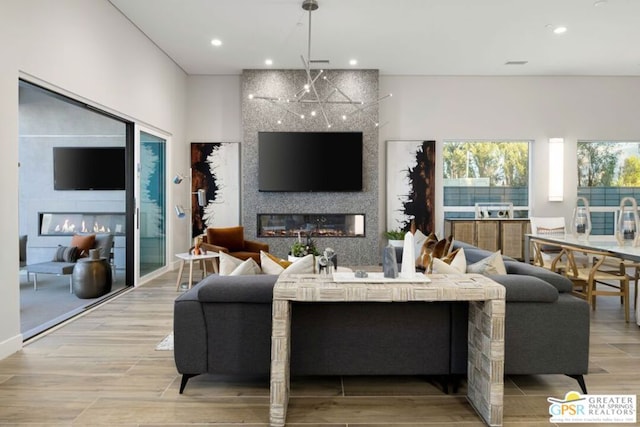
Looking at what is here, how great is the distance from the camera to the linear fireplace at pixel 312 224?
7.17 m

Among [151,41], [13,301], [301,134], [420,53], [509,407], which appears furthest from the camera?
[301,134]

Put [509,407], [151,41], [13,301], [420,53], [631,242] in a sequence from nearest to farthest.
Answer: [509,407], [13,301], [631,242], [151,41], [420,53]

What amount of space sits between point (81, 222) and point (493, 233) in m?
6.72

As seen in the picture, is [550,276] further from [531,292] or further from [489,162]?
[489,162]

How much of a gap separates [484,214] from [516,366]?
5404mm

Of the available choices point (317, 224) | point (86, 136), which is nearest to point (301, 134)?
point (317, 224)

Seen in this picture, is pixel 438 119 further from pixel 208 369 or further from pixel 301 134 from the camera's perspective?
pixel 208 369

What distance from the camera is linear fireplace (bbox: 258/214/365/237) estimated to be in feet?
23.5

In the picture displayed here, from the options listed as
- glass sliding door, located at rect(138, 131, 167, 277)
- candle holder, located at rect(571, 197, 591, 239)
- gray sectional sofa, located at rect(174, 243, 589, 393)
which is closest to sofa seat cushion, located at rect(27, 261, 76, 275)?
glass sliding door, located at rect(138, 131, 167, 277)

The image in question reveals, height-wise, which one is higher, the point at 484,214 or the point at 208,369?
the point at 484,214

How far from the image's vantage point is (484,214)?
295 inches

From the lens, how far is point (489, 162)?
765cm

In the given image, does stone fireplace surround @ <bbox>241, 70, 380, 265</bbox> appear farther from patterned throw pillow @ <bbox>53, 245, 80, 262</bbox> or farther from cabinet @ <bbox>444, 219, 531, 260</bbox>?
patterned throw pillow @ <bbox>53, 245, 80, 262</bbox>

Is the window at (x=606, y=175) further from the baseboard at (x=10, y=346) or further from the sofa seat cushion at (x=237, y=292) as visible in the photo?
the baseboard at (x=10, y=346)
